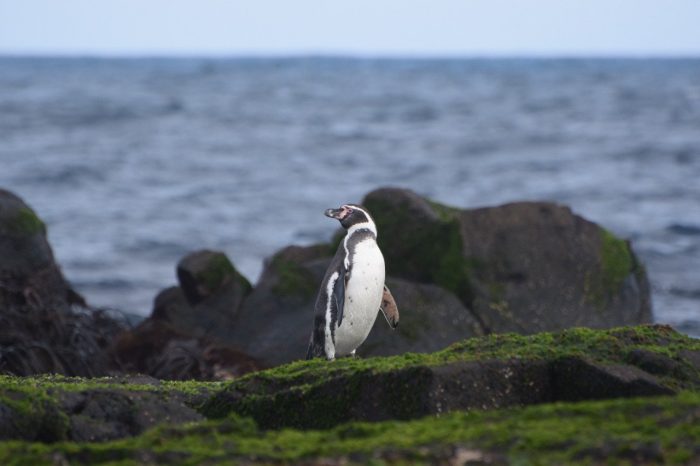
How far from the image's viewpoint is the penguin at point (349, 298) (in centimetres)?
773

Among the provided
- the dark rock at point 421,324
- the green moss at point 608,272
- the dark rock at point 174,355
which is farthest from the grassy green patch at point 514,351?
the green moss at point 608,272

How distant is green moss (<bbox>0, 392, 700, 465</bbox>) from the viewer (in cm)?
388

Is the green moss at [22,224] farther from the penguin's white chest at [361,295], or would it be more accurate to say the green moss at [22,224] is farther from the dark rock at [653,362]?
the dark rock at [653,362]

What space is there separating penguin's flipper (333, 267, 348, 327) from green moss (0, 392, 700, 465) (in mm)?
3206

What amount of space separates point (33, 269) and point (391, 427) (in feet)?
24.8

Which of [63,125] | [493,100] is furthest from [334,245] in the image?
[493,100]

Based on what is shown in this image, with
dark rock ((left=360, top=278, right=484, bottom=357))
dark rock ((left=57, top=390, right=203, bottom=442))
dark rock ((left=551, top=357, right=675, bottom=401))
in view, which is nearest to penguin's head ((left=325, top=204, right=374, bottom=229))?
dark rock ((left=360, top=278, right=484, bottom=357))

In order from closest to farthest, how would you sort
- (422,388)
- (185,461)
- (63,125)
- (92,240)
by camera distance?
(185,461)
(422,388)
(92,240)
(63,125)

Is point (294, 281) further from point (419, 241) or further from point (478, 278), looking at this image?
point (478, 278)

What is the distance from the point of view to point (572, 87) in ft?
281

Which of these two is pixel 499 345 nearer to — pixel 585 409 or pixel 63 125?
pixel 585 409

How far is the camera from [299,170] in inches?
1220

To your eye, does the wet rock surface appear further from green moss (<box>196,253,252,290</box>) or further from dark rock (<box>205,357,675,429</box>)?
dark rock (<box>205,357,675,429</box>)

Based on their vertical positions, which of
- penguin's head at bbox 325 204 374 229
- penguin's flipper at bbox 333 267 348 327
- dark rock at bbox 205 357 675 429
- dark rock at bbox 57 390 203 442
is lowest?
penguin's flipper at bbox 333 267 348 327
